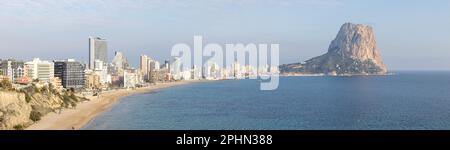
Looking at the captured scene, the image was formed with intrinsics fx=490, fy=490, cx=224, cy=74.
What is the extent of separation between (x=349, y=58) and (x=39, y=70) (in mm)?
115987

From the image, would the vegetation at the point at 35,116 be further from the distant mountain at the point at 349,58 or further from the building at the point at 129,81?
the distant mountain at the point at 349,58

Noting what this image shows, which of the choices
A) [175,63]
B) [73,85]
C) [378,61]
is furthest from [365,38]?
[73,85]

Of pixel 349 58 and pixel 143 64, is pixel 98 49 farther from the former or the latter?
pixel 349 58

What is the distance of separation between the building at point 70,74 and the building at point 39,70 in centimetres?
109

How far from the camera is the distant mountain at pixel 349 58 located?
5719 inches

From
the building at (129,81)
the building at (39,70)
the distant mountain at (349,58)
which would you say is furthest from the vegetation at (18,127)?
the distant mountain at (349,58)

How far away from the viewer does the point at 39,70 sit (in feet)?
177

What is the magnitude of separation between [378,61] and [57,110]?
141 meters

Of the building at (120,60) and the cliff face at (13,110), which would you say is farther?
the building at (120,60)

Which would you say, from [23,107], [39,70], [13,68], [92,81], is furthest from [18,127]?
[92,81]

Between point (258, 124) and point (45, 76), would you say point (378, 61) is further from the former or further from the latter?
point (258, 124)

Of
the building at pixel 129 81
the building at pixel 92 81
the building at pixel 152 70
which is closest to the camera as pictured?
the building at pixel 92 81
